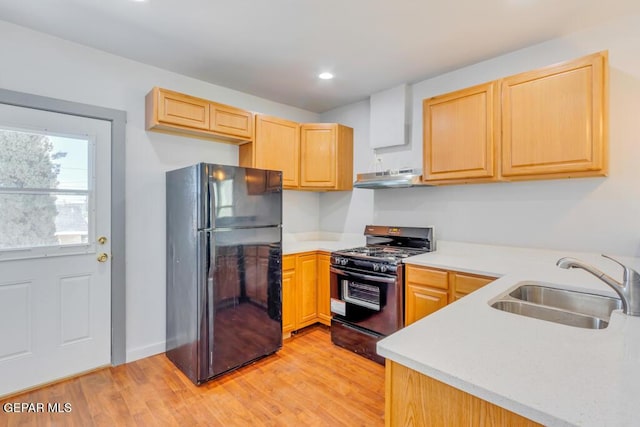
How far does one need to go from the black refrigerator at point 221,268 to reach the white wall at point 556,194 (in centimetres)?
154

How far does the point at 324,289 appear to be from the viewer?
3318 mm

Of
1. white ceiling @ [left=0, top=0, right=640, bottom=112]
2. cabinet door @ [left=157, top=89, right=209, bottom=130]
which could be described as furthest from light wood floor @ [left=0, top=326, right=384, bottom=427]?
white ceiling @ [left=0, top=0, right=640, bottom=112]

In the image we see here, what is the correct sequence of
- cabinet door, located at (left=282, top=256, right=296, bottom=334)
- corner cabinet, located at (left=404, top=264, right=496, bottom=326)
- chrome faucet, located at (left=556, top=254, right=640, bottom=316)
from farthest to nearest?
1. cabinet door, located at (left=282, top=256, right=296, bottom=334)
2. corner cabinet, located at (left=404, top=264, right=496, bottom=326)
3. chrome faucet, located at (left=556, top=254, right=640, bottom=316)

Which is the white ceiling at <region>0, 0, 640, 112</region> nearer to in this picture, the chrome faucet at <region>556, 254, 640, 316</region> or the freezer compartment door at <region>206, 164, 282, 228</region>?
the freezer compartment door at <region>206, 164, 282, 228</region>

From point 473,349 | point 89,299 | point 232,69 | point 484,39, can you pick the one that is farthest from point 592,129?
point 89,299

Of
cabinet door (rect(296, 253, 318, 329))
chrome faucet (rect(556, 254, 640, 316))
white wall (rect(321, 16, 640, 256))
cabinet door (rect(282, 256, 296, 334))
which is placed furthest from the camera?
cabinet door (rect(296, 253, 318, 329))

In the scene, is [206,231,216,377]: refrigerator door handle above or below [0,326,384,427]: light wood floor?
above

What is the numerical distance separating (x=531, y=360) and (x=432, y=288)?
161 cm

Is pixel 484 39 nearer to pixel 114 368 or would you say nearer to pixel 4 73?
pixel 4 73

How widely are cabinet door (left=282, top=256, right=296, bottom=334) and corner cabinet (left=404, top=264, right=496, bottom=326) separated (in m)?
1.16

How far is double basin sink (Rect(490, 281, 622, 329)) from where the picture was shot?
1.30 m

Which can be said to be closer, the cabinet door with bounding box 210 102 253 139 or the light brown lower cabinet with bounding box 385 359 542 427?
the light brown lower cabinet with bounding box 385 359 542 427

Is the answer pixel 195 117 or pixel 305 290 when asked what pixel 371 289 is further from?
pixel 195 117

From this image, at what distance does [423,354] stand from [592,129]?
2.07m
